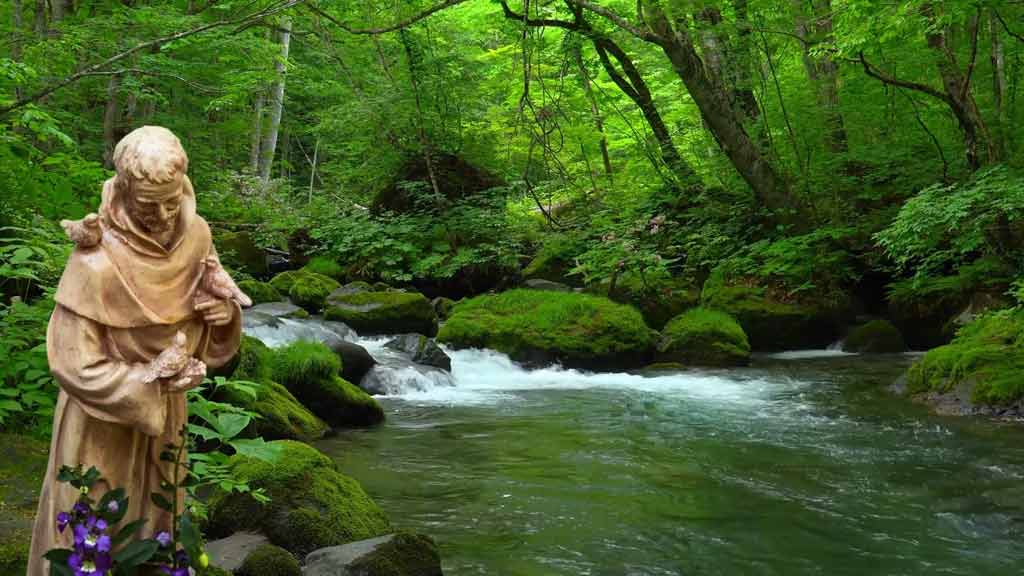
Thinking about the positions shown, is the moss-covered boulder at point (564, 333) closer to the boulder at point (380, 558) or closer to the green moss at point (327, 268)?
the green moss at point (327, 268)

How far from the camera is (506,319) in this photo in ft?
48.9

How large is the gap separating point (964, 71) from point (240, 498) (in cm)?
1217

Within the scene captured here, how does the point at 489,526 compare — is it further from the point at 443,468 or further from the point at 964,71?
the point at 964,71

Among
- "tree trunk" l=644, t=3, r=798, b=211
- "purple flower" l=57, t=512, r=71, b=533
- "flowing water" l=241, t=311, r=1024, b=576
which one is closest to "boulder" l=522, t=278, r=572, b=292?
"tree trunk" l=644, t=3, r=798, b=211

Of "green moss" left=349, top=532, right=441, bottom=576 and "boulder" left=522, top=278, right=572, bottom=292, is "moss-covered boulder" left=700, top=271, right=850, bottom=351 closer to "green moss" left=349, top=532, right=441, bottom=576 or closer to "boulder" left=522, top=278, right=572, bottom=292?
"boulder" left=522, top=278, right=572, bottom=292

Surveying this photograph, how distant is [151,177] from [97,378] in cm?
59

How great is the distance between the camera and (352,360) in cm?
1169

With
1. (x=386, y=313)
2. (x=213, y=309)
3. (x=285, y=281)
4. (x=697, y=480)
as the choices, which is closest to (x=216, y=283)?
(x=213, y=309)

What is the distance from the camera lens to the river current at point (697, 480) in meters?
5.75

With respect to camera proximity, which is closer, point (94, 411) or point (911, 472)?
point (94, 411)

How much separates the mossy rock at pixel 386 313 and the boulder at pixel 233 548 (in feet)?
32.7

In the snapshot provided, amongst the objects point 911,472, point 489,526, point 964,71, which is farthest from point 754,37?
point 489,526

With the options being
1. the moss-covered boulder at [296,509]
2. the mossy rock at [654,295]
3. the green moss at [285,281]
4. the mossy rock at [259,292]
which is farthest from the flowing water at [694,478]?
the green moss at [285,281]

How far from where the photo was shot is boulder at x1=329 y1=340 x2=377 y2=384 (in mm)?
11531
